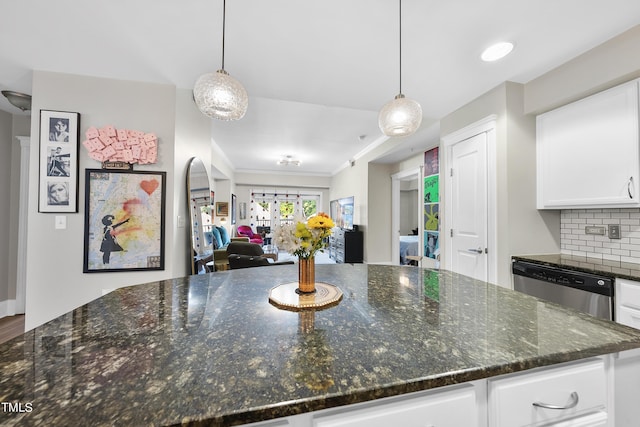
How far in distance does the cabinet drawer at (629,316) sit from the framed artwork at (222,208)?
6497 millimetres

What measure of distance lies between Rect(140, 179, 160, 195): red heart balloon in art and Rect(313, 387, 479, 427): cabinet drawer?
245 centimetres

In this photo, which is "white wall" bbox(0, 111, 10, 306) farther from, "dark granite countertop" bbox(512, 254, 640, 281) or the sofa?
"dark granite countertop" bbox(512, 254, 640, 281)

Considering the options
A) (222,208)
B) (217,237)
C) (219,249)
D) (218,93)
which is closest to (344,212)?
(222,208)

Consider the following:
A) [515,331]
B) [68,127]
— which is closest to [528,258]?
[515,331]

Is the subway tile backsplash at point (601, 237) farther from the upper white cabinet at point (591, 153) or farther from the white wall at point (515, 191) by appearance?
the upper white cabinet at point (591, 153)

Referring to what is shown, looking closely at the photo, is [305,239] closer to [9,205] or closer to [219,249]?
[219,249]

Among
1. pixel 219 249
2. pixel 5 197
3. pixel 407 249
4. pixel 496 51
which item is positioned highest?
pixel 496 51

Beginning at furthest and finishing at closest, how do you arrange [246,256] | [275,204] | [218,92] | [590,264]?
[275,204]
[246,256]
[590,264]
[218,92]

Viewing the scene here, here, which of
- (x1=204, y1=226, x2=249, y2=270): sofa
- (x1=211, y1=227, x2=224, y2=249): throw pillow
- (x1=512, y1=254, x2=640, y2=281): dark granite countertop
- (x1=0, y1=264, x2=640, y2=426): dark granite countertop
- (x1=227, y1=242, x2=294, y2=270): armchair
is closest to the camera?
(x1=0, y1=264, x2=640, y2=426): dark granite countertop

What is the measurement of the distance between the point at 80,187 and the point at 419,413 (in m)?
2.95

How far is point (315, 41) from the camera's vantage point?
71.1 inches

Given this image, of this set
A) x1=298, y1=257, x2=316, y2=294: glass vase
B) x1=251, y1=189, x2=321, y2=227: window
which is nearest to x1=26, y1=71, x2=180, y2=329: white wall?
x1=298, y1=257, x2=316, y2=294: glass vase

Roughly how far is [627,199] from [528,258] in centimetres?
72

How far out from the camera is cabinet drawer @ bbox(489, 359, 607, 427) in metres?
0.65
